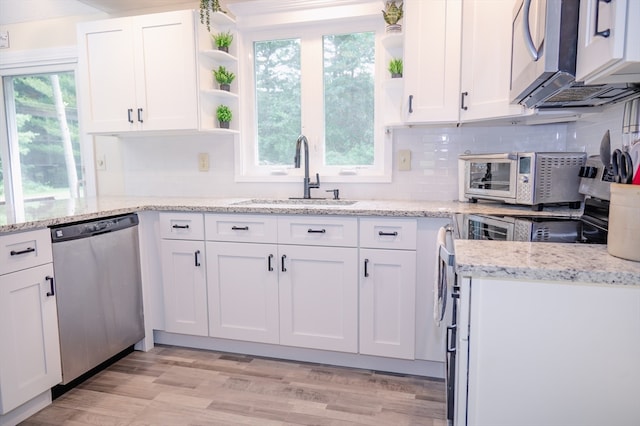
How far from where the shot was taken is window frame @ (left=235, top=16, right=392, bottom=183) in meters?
2.77

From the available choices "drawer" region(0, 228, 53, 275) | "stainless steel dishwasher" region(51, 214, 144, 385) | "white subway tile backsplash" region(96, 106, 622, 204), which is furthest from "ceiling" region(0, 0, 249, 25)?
"drawer" region(0, 228, 53, 275)

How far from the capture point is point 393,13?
245 centimetres

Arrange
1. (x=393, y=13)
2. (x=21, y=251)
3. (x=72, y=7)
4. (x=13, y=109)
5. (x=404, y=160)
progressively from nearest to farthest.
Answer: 1. (x=21, y=251)
2. (x=393, y=13)
3. (x=404, y=160)
4. (x=72, y=7)
5. (x=13, y=109)

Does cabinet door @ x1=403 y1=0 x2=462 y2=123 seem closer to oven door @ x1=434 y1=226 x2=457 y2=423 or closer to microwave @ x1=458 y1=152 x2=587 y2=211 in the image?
microwave @ x1=458 y1=152 x2=587 y2=211

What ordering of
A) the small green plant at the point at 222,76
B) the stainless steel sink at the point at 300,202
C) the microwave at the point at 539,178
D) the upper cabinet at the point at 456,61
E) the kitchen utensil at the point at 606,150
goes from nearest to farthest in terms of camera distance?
the kitchen utensil at the point at 606,150
the microwave at the point at 539,178
the upper cabinet at the point at 456,61
the stainless steel sink at the point at 300,202
the small green plant at the point at 222,76

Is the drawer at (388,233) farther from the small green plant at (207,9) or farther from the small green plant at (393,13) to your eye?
the small green plant at (207,9)

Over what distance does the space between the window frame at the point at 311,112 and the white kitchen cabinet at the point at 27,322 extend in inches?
56.7

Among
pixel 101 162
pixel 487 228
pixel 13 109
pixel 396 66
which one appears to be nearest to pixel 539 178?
pixel 487 228

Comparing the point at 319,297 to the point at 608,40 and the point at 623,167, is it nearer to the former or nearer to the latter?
the point at 623,167

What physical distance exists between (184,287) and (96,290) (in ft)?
1.64

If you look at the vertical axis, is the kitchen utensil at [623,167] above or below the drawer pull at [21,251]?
above


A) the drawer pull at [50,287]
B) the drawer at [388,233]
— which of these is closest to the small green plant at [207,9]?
the drawer at [388,233]

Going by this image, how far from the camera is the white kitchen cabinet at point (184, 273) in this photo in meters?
2.51

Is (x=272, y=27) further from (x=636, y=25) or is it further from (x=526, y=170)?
(x=636, y=25)
